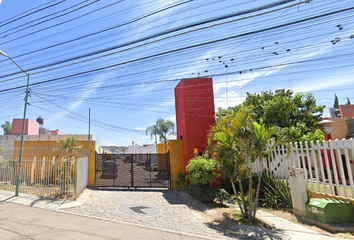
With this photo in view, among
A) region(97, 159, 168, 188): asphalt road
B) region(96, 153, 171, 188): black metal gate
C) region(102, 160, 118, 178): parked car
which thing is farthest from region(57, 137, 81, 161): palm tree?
region(97, 159, 168, 188): asphalt road

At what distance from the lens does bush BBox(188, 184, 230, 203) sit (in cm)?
812

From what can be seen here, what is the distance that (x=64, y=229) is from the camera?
5223 mm

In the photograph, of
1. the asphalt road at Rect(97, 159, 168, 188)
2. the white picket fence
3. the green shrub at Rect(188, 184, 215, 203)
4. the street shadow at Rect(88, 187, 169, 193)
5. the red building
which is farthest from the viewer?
the red building

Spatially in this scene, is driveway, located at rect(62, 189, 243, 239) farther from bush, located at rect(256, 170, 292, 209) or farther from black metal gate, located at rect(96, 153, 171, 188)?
bush, located at rect(256, 170, 292, 209)

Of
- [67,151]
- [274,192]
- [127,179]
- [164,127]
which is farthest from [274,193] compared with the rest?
[164,127]

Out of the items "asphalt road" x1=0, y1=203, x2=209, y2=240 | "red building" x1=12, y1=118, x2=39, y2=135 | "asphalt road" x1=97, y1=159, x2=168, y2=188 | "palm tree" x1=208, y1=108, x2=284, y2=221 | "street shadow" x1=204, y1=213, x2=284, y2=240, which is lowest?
"street shadow" x1=204, y1=213, x2=284, y2=240

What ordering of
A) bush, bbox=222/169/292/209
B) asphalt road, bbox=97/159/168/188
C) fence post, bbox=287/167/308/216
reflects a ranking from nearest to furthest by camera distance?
fence post, bbox=287/167/308/216 < bush, bbox=222/169/292/209 < asphalt road, bbox=97/159/168/188

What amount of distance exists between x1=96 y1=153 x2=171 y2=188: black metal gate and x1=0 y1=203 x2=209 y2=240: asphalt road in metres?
5.16

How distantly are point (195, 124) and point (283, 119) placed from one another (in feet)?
16.5

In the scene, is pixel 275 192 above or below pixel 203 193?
above

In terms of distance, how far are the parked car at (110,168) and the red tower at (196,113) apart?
14.2 feet

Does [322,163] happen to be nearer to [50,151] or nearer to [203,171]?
[203,171]

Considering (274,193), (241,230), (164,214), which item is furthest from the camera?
(274,193)

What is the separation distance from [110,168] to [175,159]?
4.03 metres
